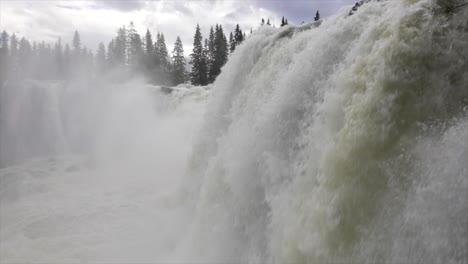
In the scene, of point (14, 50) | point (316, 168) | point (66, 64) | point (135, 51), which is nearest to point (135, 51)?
point (135, 51)

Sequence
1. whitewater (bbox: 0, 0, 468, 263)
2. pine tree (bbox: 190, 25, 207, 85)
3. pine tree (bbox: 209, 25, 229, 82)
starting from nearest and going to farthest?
whitewater (bbox: 0, 0, 468, 263)
pine tree (bbox: 190, 25, 207, 85)
pine tree (bbox: 209, 25, 229, 82)

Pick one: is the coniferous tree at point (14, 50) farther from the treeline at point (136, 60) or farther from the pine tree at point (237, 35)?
the pine tree at point (237, 35)

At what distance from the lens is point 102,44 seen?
2274 inches

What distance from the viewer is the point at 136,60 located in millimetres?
48688

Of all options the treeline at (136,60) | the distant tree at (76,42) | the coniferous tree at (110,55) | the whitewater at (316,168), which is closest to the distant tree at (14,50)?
the treeline at (136,60)

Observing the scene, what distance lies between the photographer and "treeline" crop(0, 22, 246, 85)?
3962 centimetres

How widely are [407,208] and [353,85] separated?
1.49 m

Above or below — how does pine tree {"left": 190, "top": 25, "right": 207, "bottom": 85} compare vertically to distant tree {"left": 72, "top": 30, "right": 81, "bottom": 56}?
below

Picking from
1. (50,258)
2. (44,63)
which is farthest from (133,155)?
(44,63)

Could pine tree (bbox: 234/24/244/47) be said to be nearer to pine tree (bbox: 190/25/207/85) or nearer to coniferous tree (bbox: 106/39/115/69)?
pine tree (bbox: 190/25/207/85)

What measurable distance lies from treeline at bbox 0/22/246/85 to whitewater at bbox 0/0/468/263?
30.0m

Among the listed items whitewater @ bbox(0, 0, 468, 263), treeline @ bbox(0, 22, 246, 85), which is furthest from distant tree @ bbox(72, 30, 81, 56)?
whitewater @ bbox(0, 0, 468, 263)

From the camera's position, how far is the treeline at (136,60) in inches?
1560

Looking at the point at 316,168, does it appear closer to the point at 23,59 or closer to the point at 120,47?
the point at 120,47
